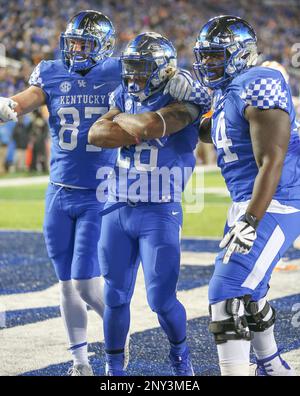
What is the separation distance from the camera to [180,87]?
13.4 feet

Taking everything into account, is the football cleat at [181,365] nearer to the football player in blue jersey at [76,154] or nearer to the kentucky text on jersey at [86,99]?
the football player in blue jersey at [76,154]

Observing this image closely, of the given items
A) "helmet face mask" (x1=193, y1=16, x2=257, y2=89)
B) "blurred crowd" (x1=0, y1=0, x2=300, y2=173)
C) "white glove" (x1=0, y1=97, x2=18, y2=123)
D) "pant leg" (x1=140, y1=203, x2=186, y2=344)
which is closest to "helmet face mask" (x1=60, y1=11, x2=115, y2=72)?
"white glove" (x1=0, y1=97, x2=18, y2=123)

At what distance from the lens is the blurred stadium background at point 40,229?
4961 millimetres

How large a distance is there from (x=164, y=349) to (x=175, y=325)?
916 millimetres

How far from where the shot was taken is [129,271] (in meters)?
4.14

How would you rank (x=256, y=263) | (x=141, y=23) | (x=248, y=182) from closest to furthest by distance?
(x=256, y=263), (x=248, y=182), (x=141, y=23)

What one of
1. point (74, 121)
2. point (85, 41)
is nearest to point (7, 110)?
point (74, 121)

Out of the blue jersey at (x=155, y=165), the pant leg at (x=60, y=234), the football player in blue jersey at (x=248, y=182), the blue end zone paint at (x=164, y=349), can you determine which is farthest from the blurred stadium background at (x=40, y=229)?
the blue jersey at (x=155, y=165)

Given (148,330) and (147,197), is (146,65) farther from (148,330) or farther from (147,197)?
(148,330)

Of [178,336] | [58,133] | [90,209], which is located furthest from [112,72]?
[178,336]

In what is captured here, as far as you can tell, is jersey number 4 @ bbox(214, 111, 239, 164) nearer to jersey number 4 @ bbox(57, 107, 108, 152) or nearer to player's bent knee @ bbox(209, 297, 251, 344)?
player's bent knee @ bbox(209, 297, 251, 344)

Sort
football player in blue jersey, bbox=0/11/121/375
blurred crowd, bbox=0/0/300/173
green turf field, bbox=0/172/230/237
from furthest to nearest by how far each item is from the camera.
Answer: blurred crowd, bbox=0/0/300/173, green turf field, bbox=0/172/230/237, football player in blue jersey, bbox=0/11/121/375

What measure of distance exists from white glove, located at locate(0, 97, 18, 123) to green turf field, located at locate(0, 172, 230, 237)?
5007mm

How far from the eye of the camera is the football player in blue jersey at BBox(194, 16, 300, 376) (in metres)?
3.54
